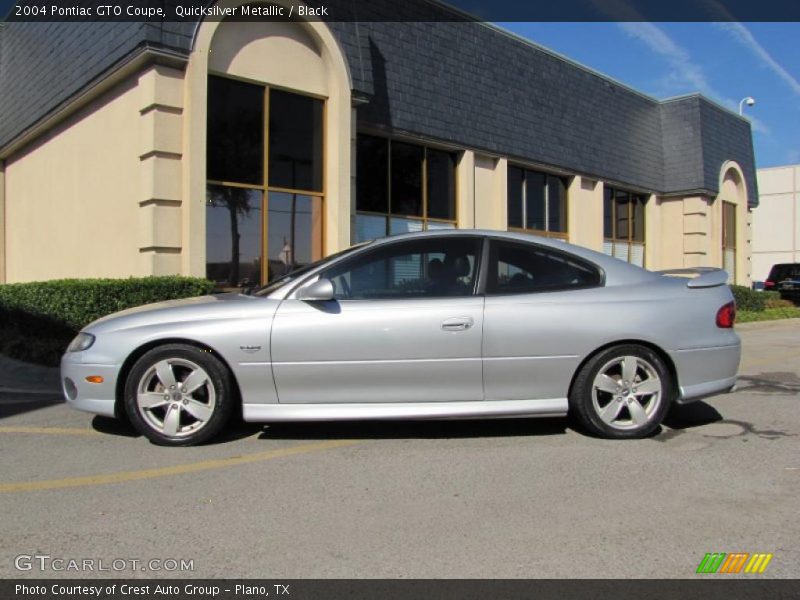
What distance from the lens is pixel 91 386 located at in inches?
184

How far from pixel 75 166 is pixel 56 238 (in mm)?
1558

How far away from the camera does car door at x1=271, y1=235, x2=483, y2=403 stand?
15.0 feet

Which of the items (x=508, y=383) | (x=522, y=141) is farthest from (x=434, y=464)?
(x=522, y=141)

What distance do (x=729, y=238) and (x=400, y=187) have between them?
14.6 m

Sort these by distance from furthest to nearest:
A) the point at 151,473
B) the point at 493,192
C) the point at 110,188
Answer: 1. the point at 493,192
2. the point at 110,188
3. the point at 151,473

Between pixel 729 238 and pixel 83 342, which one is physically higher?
pixel 729 238

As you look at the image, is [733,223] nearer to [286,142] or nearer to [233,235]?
[286,142]

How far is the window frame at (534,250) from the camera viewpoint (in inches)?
191

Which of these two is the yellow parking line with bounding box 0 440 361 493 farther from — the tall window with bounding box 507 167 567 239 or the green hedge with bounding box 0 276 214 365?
the tall window with bounding box 507 167 567 239

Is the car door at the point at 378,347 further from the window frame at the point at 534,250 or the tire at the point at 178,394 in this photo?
the tire at the point at 178,394

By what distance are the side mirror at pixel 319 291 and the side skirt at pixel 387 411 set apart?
0.75m

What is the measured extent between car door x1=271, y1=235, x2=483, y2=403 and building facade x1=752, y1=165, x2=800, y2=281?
140ft

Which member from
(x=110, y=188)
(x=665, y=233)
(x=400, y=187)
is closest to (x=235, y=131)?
(x=110, y=188)
